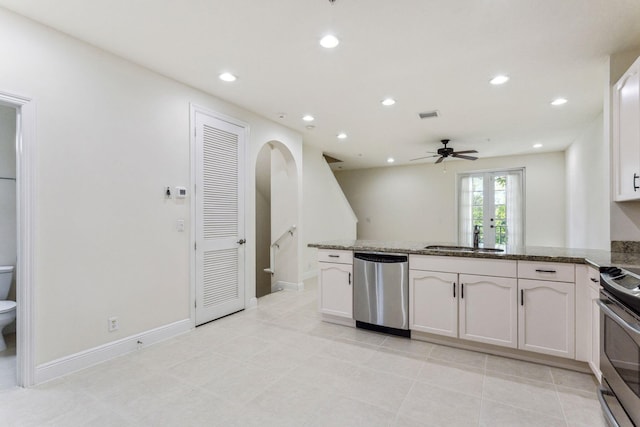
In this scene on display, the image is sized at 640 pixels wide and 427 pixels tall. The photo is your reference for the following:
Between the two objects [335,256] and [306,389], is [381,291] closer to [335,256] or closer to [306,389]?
[335,256]

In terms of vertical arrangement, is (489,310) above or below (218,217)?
below

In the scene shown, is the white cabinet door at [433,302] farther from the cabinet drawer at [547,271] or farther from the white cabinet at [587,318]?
the white cabinet at [587,318]

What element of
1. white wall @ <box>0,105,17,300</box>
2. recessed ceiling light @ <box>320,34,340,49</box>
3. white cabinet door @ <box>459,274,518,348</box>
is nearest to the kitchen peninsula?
white cabinet door @ <box>459,274,518,348</box>

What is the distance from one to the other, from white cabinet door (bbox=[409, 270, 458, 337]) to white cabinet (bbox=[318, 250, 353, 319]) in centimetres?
67

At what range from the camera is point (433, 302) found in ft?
9.64

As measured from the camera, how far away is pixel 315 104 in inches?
152

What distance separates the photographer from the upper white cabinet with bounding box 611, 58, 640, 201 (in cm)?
220

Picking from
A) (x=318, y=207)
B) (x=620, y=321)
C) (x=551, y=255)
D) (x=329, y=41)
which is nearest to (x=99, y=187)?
(x=329, y=41)

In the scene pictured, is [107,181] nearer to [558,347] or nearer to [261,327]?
[261,327]

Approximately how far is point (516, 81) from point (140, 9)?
333 centimetres

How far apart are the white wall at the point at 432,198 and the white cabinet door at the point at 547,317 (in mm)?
A: 5166

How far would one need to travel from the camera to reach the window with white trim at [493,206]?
278 inches

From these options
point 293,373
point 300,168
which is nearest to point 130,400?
point 293,373

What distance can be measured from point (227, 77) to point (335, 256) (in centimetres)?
214
